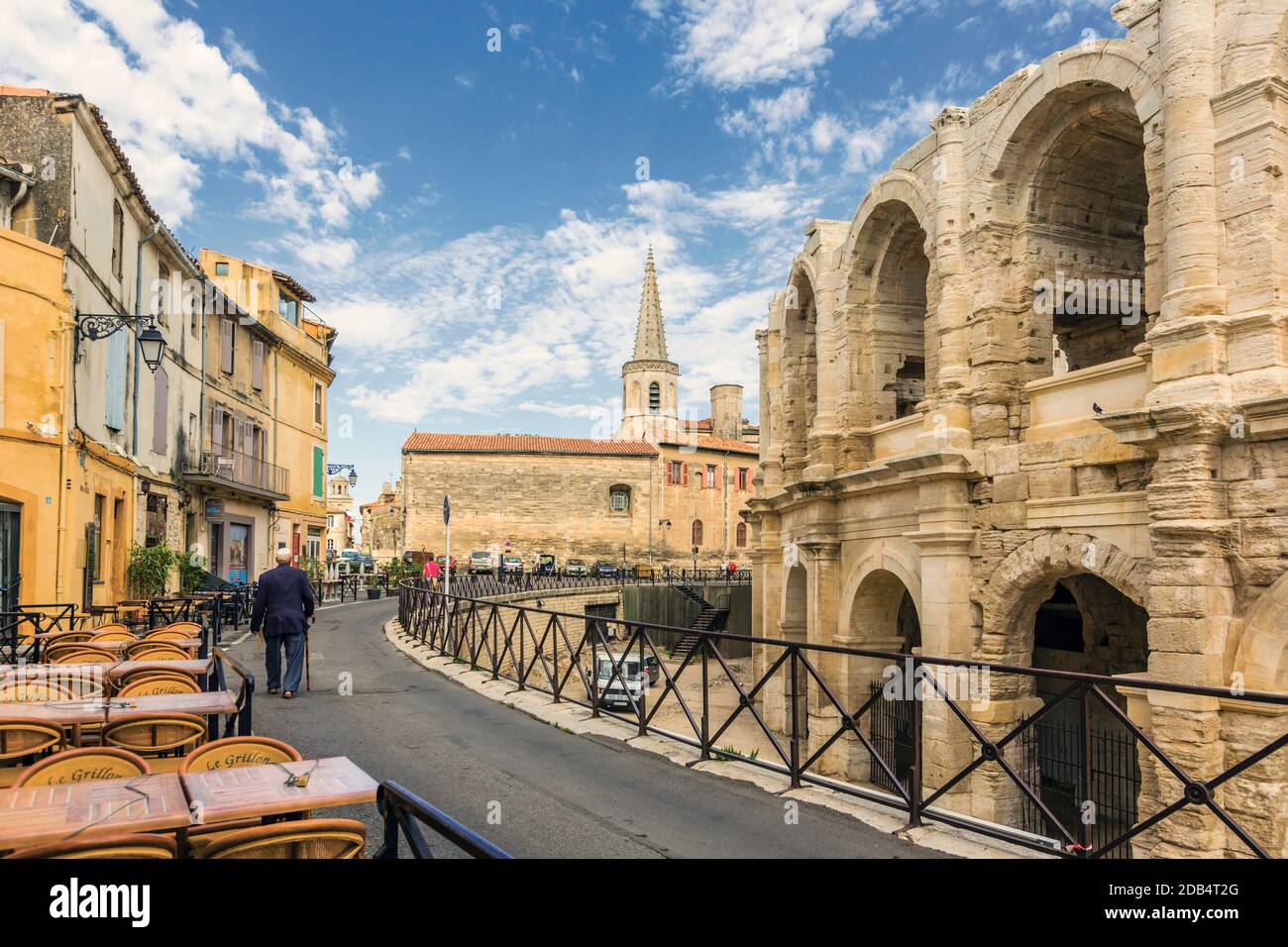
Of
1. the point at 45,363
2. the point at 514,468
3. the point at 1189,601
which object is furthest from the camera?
the point at 514,468

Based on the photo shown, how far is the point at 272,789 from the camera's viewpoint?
370 centimetres

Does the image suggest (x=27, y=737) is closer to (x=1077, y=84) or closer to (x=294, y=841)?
(x=294, y=841)

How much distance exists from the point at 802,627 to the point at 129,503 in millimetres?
13435

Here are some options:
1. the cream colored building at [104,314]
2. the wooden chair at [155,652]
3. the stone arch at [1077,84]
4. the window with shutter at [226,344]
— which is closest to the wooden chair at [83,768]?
the wooden chair at [155,652]

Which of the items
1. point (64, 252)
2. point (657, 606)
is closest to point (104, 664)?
point (64, 252)

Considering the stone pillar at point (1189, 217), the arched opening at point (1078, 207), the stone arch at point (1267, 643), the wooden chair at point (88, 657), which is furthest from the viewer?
the arched opening at point (1078, 207)

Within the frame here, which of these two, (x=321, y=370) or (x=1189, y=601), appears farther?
(x=321, y=370)

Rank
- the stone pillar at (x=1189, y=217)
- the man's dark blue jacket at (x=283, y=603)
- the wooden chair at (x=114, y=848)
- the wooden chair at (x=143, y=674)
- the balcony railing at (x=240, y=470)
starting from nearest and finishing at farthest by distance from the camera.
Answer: the wooden chair at (x=114, y=848)
the wooden chair at (x=143, y=674)
the stone pillar at (x=1189, y=217)
the man's dark blue jacket at (x=283, y=603)
the balcony railing at (x=240, y=470)

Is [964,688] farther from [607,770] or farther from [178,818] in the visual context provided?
[178,818]

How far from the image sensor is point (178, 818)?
3.29 metres

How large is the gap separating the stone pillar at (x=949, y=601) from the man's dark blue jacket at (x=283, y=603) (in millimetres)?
7986

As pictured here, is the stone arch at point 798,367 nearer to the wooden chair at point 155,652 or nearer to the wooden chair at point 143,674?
the wooden chair at point 155,652

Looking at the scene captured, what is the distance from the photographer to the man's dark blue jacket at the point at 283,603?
972 centimetres

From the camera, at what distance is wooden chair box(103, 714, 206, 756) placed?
5133 millimetres
